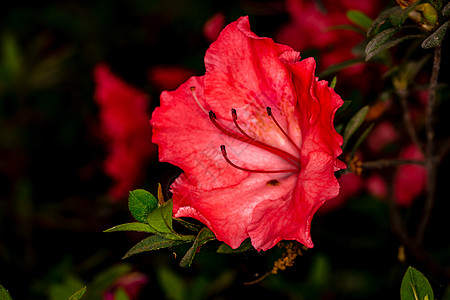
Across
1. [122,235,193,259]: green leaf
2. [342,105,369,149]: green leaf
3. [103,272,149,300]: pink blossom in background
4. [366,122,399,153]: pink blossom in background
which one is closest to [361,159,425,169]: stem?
[342,105,369,149]: green leaf

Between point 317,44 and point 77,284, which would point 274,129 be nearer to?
point 317,44

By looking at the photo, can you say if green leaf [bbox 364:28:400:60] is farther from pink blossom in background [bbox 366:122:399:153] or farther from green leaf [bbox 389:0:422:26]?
pink blossom in background [bbox 366:122:399:153]

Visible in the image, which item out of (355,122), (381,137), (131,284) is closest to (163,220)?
(355,122)

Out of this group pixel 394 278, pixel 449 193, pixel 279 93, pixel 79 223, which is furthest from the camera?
pixel 79 223

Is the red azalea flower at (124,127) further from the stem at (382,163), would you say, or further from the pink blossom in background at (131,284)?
the stem at (382,163)

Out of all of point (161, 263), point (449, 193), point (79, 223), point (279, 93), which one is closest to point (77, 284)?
point (161, 263)
